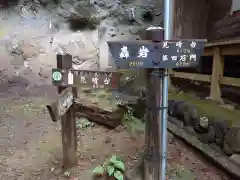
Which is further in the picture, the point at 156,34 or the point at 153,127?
the point at 153,127

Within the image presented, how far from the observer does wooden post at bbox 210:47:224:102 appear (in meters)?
4.67

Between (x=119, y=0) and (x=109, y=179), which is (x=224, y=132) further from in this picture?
(x=119, y=0)

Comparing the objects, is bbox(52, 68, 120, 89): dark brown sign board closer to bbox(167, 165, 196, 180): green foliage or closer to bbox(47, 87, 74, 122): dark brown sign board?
bbox(47, 87, 74, 122): dark brown sign board

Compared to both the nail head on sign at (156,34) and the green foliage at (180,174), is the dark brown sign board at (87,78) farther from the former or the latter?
the green foliage at (180,174)

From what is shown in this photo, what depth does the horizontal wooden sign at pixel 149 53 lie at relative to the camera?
94.3 inches

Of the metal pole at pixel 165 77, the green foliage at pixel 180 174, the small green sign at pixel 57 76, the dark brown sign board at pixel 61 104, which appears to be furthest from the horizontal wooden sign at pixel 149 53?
the green foliage at pixel 180 174

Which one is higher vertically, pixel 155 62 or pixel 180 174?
pixel 155 62

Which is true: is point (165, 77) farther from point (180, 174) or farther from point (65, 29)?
point (65, 29)

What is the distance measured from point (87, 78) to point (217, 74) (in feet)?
9.66

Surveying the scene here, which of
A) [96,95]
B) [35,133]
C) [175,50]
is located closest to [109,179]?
[175,50]

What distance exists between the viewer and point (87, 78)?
2.97m

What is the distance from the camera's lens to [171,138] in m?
4.27

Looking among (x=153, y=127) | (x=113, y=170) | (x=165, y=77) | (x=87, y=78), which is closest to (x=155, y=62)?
(x=165, y=77)

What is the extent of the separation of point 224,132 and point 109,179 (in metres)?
1.79
